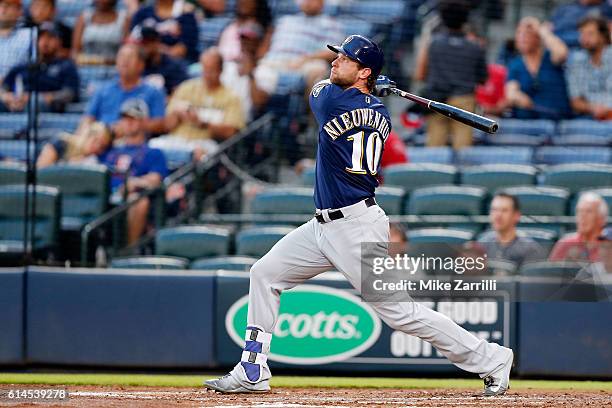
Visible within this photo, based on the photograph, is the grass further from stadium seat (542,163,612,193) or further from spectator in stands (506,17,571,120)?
spectator in stands (506,17,571,120)

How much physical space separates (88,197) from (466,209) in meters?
3.10

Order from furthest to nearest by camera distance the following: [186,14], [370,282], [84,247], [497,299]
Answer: [186,14]
[84,247]
[497,299]
[370,282]

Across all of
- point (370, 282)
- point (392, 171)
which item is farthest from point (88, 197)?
point (370, 282)

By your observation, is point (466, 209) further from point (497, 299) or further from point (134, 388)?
point (134, 388)

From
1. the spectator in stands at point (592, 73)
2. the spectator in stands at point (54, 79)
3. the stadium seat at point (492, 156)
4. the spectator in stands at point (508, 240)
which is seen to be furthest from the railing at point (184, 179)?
the spectator in stands at point (592, 73)

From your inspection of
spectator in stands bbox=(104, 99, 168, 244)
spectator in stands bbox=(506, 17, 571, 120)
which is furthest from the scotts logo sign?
spectator in stands bbox=(506, 17, 571, 120)

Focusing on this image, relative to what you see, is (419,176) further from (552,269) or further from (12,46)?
(12,46)

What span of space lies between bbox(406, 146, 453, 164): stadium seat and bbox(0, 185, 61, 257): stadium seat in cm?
321

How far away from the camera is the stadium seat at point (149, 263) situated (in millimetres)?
8195

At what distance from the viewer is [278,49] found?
1069 centimetres

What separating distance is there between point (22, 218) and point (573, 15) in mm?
5619

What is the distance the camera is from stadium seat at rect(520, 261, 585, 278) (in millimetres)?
7355

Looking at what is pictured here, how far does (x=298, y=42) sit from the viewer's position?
10602mm

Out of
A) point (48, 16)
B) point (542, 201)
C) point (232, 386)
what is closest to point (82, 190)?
point (48, 16)
